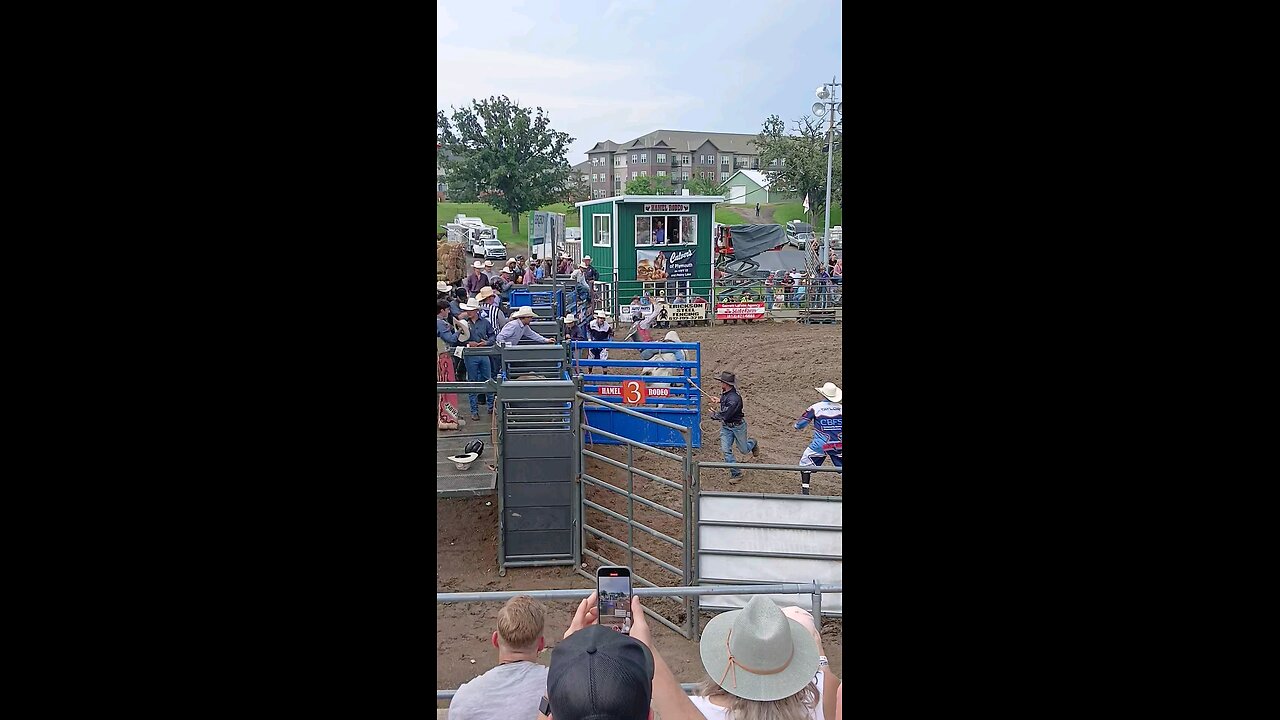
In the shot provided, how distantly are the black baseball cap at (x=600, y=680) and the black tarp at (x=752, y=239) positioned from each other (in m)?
29.7

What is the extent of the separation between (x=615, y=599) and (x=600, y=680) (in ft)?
1.90

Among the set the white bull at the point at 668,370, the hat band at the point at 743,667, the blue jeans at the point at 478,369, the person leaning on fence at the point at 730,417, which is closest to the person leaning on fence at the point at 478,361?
the blue jeans at the point at 478,369

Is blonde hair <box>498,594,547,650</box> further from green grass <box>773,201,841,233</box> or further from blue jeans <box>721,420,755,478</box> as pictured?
green grass <box>773,201,841,233</box>

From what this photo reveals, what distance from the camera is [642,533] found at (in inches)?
347

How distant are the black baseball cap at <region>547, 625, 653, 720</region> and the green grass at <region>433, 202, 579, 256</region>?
4543 cm

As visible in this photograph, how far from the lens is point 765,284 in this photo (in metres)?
25.5

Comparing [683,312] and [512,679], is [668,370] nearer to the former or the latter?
[512,679]

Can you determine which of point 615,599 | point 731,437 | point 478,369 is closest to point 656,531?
point 731,437

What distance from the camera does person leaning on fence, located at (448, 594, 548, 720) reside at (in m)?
2.95
